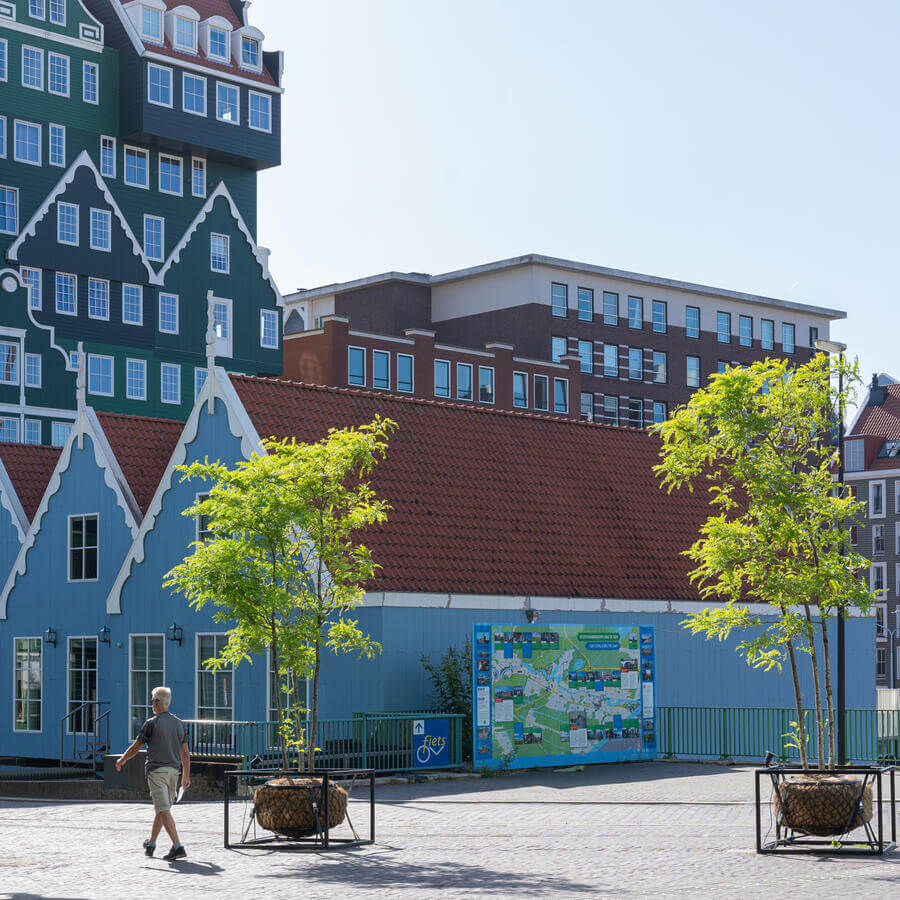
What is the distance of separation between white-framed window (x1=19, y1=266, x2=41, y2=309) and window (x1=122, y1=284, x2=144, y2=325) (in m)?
4.94

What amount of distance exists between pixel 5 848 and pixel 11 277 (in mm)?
56526

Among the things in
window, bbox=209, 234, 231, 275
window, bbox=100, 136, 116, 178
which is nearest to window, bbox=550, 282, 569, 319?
window, bbox=209, 234, 231, 275

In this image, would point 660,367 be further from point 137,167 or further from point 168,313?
point 137,167

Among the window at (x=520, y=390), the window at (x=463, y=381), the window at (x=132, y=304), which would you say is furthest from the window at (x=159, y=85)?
the window at (x=520, y=390)

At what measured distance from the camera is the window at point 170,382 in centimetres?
7831

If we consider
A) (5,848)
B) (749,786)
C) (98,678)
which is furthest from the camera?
(98,678)

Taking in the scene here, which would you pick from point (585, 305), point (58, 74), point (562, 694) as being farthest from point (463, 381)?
point (562, 694)

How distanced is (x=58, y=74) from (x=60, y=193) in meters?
6.27

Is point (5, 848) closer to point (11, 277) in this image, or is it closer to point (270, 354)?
point (11, 277)

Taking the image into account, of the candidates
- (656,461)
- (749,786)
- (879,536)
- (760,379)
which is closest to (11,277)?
(656,461)

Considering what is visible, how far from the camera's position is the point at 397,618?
3041 cm

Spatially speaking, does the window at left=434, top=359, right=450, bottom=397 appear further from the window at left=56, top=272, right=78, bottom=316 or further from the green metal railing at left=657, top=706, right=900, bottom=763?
the green metal railing at left=657, top=706, right=900, bottom=763

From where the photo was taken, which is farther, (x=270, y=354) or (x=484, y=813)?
(x=270, y=354)

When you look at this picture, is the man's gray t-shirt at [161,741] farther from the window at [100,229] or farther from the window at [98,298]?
the window at [100,229]
